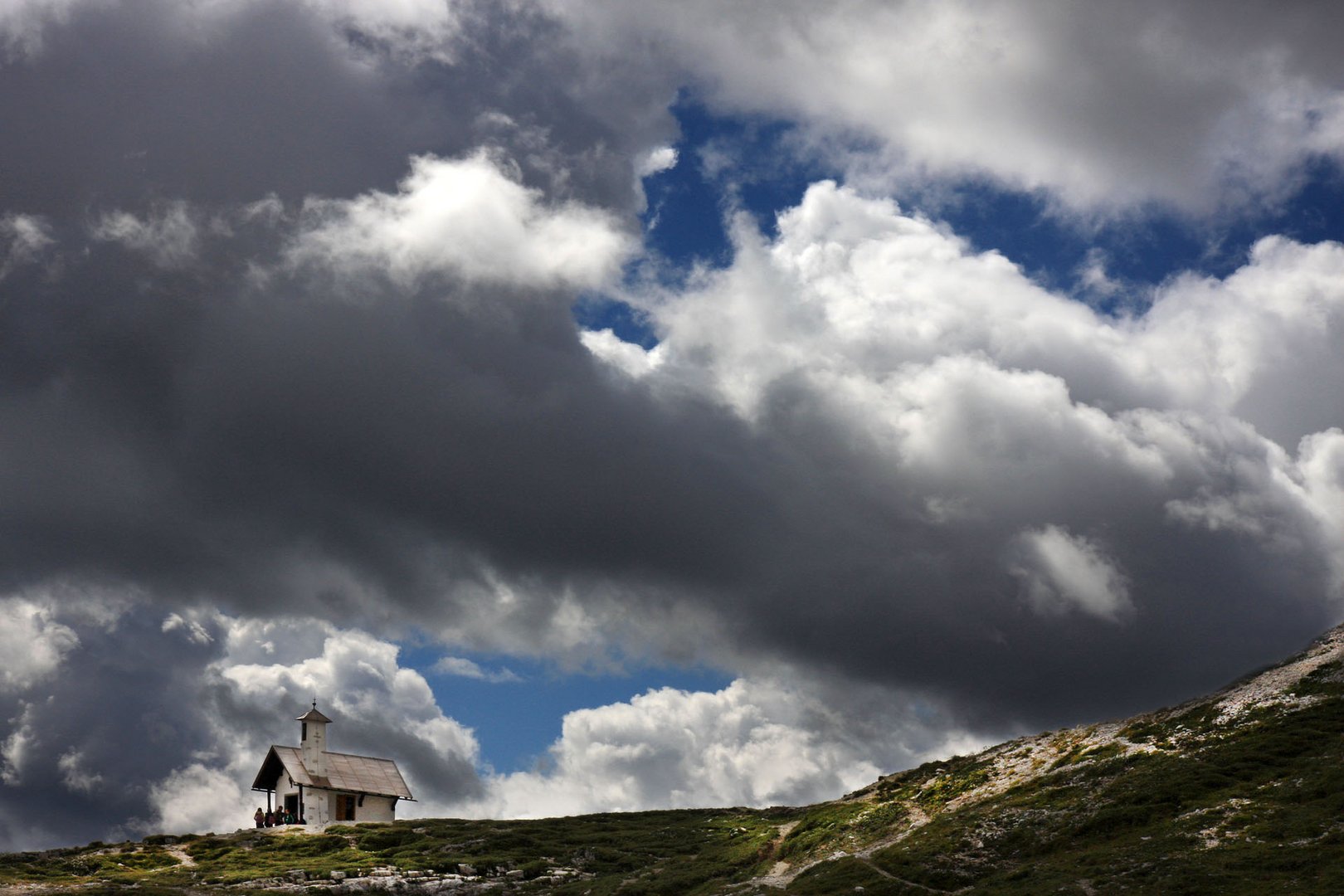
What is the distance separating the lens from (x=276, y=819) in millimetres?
138000

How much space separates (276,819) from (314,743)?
32.5 feet

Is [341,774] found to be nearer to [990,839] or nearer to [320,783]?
[320,783]

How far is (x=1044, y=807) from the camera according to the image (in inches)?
3511

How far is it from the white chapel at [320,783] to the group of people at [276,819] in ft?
2.03

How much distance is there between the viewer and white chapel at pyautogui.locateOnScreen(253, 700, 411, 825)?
139 meters

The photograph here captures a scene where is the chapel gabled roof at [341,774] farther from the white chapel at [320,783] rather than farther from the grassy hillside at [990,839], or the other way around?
the grassy hillside at [990,839]

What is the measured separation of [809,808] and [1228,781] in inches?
2465

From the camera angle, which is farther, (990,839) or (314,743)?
(314,743)

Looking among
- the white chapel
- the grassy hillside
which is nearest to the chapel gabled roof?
the white chapel

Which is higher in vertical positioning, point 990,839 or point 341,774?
point 341,774

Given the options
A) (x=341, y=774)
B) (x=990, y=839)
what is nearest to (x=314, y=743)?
(x=341, y=774)

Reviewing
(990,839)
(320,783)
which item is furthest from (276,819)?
(990,839)

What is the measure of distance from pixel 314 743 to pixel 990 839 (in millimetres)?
90336

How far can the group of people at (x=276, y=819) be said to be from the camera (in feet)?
450
